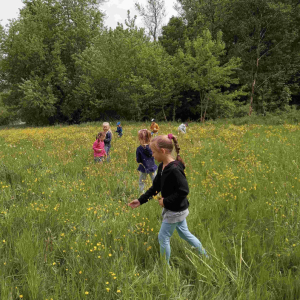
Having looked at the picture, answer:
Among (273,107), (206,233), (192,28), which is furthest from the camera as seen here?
(192,28)

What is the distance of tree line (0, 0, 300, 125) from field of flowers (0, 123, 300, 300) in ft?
60.6

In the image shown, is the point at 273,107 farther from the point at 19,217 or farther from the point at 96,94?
the point at 19,217

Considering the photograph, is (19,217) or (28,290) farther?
(19,217)

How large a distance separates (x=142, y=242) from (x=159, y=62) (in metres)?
22.4

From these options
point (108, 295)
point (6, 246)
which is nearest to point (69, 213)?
point (6, 246)

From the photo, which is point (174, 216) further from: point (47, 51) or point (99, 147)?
point (47, 51)

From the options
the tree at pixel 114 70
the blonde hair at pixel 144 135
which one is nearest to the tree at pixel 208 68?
the tree at pixel 114 70

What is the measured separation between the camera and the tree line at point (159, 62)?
21.6 m

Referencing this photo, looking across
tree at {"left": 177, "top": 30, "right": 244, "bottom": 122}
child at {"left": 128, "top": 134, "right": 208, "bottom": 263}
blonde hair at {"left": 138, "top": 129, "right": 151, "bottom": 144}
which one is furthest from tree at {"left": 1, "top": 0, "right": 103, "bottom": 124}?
child at {"left": 128, "top": 134, "right": 208, "bottom": 263}

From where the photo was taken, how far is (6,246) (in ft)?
9.33

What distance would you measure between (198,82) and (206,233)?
68.1ft

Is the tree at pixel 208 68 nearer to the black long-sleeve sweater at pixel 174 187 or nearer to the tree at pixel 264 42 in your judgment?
the tree at pixel 264 42

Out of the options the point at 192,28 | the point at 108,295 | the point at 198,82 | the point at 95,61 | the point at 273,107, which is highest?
the point at 192,28

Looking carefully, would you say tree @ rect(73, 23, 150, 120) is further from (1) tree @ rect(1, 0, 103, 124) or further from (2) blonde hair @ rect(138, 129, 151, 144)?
(2) blonde hair @ rect(138, 129, 151, 144)
